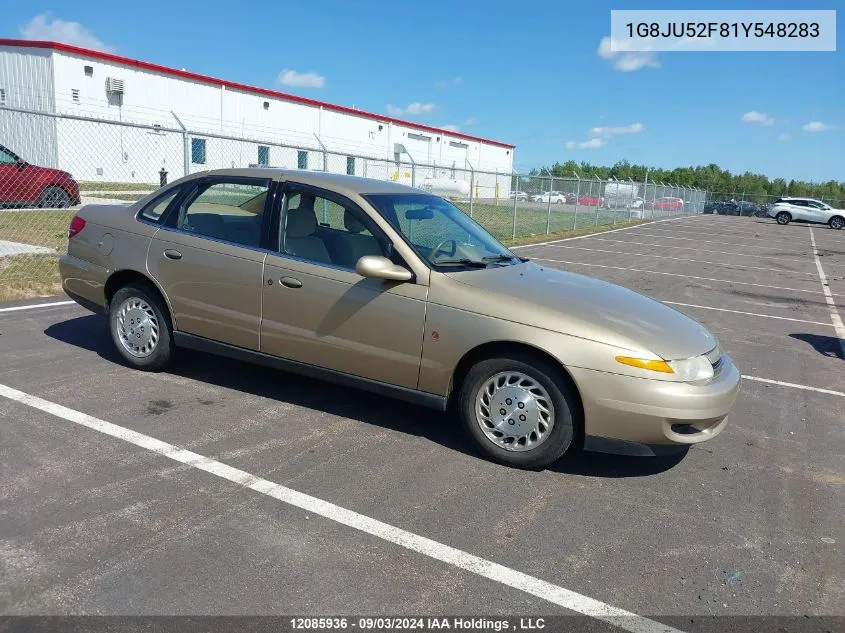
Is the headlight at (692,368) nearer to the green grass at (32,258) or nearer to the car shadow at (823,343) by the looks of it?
the car shadow at (823,343)

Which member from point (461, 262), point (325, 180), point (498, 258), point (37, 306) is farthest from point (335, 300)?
point (37, 306)

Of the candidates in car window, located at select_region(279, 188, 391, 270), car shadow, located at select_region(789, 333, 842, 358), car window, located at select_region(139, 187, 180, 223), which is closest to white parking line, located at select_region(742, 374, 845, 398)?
car shadow, located at select_region(789, 333, 842, 358)

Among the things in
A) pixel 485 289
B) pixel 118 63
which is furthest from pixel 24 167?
pixel 118 63

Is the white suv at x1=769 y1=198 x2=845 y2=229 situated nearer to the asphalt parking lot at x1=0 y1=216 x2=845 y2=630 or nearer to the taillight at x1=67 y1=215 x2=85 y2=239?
the asphalt parking lot at x1=0 y1=216 x2=845 y2=630

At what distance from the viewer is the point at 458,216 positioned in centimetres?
549

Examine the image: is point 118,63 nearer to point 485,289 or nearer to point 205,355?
point 205,355

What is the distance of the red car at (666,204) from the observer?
137ft

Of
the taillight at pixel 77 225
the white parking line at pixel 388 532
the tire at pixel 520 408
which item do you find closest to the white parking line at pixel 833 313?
the tire at pixel 520 408

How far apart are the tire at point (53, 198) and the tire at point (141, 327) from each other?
446 inches

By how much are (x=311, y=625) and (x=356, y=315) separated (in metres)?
2.15

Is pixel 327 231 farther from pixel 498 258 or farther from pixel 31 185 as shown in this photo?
pixel 31 185

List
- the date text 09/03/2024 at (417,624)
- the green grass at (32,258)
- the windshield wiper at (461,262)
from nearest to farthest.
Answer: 1. the date text 09/03/2024 at (417,624)
2. the windshield wiper at (461,262)
3. the green grass at (32,258)

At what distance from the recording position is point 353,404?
506cm

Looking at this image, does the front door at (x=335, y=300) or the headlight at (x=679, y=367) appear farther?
the front door at (x=335, y=300)
